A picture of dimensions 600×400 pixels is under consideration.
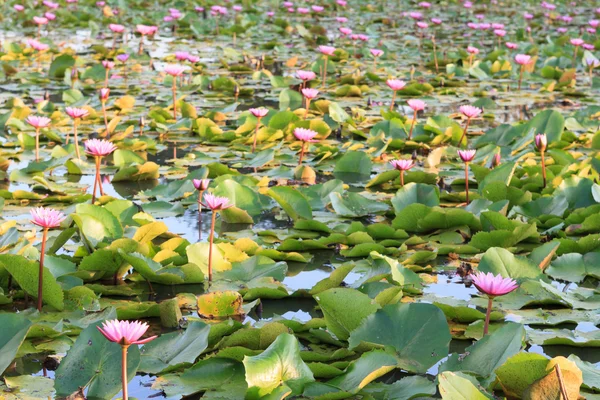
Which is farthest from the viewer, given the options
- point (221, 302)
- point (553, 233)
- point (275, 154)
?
point (275, 154)

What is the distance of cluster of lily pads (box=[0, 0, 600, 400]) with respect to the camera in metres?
1.99

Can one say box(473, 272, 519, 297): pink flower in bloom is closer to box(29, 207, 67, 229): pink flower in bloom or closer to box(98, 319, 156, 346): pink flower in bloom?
box(98, 319, 156, 346): pink flower in bloom

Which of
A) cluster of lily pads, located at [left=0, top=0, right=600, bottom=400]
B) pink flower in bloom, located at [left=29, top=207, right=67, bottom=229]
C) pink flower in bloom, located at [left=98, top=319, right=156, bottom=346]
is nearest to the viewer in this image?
pink flower in bloom, located at [left=98, top=319, right=156, bottom=346]

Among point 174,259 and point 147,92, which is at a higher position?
point 174,259

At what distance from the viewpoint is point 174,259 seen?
2.76m

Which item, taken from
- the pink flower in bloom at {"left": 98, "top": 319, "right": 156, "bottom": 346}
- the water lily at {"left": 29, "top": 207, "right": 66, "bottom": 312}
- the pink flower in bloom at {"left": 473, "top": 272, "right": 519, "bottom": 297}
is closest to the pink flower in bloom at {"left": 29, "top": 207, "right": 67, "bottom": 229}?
the water lily at {"left": 29, "top": 207, "right": 66, "bottom": 312}

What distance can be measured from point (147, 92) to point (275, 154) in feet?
7.07

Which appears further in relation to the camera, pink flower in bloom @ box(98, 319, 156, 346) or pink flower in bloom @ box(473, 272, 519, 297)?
pink flower in bloom @ box(473, 272, 519, 297)

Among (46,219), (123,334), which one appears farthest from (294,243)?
(123,334)

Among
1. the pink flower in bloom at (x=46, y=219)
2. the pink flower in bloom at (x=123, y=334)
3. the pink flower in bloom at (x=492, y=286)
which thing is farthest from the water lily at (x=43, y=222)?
the pink flower in bloom at (x=492, y=286)

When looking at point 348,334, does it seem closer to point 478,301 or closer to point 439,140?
point 478,301

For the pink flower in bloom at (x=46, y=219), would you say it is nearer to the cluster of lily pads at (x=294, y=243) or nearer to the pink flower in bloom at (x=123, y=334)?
the cluster of lily pads at (x=294, y=243)

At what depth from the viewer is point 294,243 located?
3027 mm

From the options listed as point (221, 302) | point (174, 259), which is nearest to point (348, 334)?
point (221, 302)
